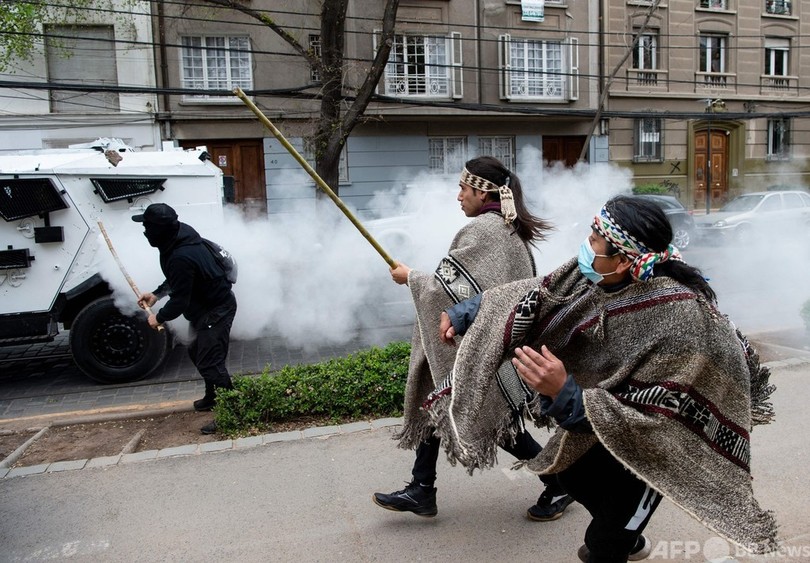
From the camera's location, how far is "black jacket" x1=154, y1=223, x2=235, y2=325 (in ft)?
16.2

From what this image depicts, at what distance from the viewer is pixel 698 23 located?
23.1m

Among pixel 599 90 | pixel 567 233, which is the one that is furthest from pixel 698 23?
pixel 567 233

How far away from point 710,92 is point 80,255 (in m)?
22.1

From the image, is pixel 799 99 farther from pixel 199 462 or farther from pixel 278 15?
pixel 199 462

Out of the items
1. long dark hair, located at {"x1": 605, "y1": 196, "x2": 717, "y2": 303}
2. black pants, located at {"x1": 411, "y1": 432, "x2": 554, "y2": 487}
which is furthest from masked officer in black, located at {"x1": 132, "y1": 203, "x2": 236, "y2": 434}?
long dark hair, located at {"x1": 605, "y1": 196, "x2": 717, "y2": 303}

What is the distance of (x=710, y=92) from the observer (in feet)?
76.0

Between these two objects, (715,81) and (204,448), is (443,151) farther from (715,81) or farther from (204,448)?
(204,448)

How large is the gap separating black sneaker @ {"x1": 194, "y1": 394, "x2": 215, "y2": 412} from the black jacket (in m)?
0.61

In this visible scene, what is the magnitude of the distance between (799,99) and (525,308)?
88.5ft

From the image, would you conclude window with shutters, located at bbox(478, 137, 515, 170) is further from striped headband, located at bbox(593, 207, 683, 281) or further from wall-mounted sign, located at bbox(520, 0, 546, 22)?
striped headband, located at bbox(593, 207, 683, 281)

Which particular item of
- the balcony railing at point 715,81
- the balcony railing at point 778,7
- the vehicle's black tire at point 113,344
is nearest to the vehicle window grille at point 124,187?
the vehicle's black tire at point 113,344

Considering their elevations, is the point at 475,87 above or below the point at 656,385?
above

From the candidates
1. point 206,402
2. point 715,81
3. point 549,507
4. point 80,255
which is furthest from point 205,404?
point 715,81

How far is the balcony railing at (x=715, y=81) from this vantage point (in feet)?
75.8
